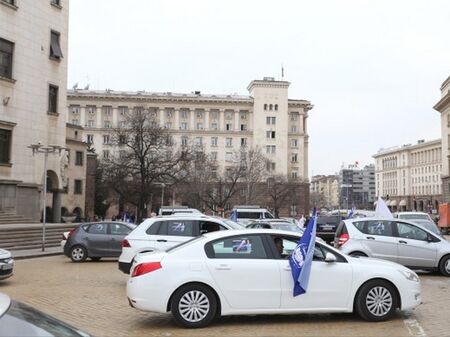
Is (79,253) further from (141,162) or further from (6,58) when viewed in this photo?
(141,162)

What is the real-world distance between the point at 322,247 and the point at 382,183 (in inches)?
7362

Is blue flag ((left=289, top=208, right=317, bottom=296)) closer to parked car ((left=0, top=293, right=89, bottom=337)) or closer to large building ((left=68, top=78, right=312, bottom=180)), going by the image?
parked car ((left=0, top=293, right=89, bottom=337))

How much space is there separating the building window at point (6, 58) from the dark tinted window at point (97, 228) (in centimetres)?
1682

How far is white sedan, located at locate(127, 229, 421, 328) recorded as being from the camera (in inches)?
322

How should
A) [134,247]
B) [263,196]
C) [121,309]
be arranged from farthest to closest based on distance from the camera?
[263,196], [134,247], [121,309]

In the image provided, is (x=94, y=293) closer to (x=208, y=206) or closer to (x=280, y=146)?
(x=208, y=206)

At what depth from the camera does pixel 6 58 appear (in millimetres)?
32781

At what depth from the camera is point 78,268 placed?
1756 centimetres

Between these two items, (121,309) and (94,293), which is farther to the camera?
(94,293)

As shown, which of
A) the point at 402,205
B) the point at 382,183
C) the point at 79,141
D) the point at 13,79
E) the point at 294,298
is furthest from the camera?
the point at 382,183

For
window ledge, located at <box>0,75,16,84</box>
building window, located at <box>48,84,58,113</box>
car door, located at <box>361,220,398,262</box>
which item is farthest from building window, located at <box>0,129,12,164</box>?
car door, located at <box>361,220,398,262</box>

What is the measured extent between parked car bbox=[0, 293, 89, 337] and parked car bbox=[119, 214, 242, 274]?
9.75 meters

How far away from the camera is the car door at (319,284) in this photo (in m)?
8.27

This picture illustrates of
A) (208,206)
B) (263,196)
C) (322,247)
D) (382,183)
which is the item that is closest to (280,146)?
(263,196)
